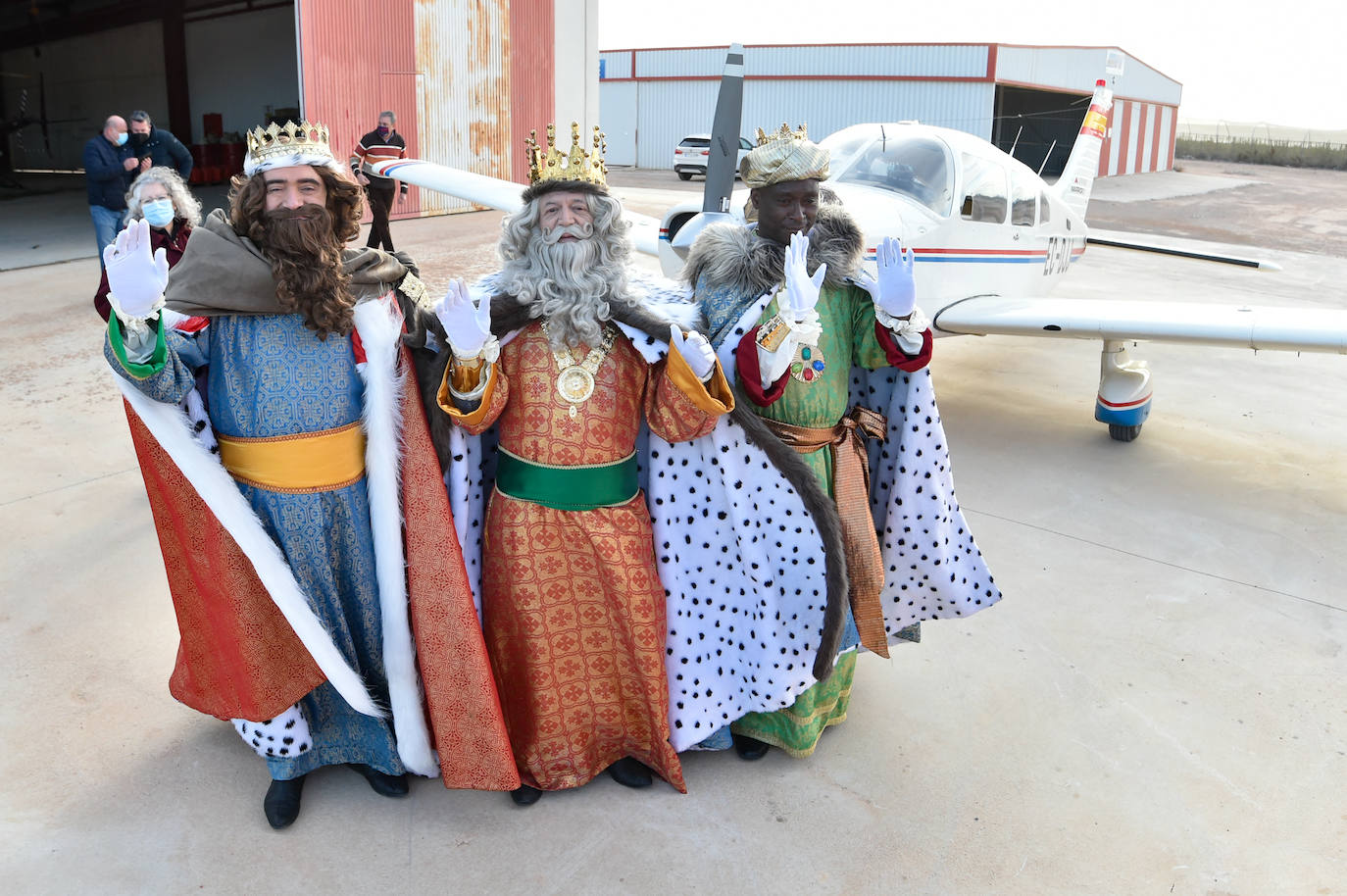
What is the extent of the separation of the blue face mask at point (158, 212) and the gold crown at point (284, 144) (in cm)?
193

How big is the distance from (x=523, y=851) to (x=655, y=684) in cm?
58

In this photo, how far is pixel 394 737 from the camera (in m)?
2.89

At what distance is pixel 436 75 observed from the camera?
15.0m

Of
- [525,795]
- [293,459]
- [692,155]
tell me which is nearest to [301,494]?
[293,459]

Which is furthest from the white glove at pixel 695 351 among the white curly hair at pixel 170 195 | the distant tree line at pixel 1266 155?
the distant tree line at pixel 1266 155

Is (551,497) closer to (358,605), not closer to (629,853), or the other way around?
(358,605)

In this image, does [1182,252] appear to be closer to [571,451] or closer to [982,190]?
[982,190]

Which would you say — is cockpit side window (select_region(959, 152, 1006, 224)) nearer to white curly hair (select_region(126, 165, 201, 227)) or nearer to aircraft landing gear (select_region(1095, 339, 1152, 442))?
aircraft landing gear (select_region(1095, 339, 1152, 442))

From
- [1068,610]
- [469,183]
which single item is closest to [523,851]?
[1068,610]

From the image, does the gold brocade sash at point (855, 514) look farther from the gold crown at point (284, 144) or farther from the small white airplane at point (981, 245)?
the small white airplane at point (981, 245)

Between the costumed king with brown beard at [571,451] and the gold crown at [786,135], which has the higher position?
the gold crown at [786,135]

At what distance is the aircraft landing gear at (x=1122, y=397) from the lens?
20.9 ft

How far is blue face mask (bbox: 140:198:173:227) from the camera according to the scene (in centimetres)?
424

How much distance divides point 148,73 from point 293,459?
993 inches
